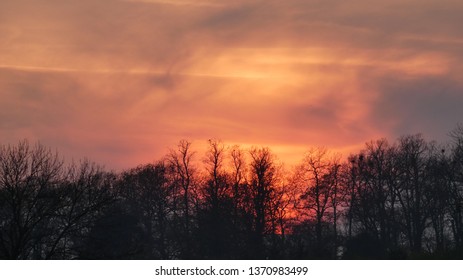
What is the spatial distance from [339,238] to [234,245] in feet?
32.5

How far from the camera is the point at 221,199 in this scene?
71000mm

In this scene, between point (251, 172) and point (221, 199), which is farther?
point (251, 172)

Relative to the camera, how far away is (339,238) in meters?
69.6

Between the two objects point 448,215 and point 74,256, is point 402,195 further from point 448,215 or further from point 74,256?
point 74,256

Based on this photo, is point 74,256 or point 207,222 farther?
point 207,222

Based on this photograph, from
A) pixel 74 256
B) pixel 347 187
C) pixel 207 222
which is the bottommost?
pixel 74 256

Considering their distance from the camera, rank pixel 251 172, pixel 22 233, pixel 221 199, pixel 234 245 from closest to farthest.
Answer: pixel 22 233
pixel 234 245
pixel 221 199
pixel 251 172

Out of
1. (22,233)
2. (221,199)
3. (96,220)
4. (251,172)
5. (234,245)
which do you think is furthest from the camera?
(251,172)

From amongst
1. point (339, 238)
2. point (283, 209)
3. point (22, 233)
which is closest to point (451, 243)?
point (339, 238)

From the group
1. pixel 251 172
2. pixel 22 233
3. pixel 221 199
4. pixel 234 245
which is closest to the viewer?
pixel 22 233

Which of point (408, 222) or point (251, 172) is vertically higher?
point (251, 172)

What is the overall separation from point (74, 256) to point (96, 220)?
4657 mm

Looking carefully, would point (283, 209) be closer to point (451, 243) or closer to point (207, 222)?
point (207, 222)

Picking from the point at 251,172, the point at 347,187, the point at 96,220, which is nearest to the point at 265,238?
the point at 251,172
